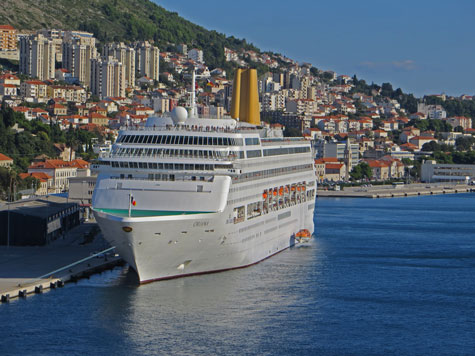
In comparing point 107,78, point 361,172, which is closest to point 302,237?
point 361,172

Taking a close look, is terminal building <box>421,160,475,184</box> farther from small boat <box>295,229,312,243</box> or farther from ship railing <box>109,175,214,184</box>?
ship railing <box>109,175,214,184</box>

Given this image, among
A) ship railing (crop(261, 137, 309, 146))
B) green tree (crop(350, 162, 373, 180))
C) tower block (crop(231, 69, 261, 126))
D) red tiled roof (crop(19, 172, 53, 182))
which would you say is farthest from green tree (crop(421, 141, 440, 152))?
ship railing (crop(261, 137, 309, 146))

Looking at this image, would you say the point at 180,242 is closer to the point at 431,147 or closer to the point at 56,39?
the point at 56,39

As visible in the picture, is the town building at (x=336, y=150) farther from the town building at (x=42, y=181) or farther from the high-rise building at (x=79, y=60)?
the town building at (x=42, y=181)

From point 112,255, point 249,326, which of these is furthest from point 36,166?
point 249,326

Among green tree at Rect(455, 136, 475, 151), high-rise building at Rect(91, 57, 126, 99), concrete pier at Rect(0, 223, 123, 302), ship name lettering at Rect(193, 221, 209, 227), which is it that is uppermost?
high-rise building at Rect(91, 57, 126, 99)
